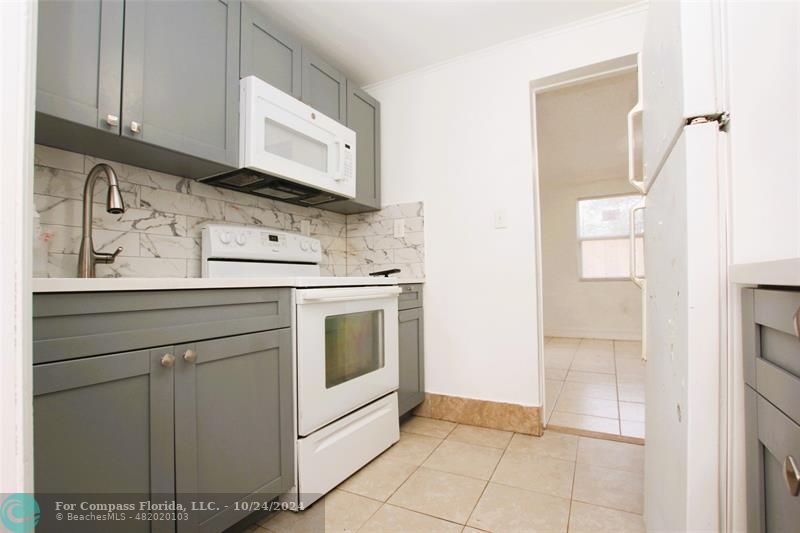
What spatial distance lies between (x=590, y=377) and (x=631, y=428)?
1190 millimetres

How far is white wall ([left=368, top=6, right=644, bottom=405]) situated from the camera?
2.09 m

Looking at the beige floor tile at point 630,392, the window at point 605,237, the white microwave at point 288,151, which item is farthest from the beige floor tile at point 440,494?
the window at point 605,237

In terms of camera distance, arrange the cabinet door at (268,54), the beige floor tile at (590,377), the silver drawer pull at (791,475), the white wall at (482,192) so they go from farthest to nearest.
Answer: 1. the beige floor tile at (590,377)
2. the white wall at (482,192)
3. the cabinet door at (268,54)
4. the silver drawer pull at (791,475)

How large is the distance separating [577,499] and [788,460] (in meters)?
1.33

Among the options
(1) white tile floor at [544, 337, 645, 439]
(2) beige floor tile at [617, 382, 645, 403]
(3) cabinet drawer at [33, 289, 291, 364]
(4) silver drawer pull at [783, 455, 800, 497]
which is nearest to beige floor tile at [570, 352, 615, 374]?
(1) white tile floor at [544, 337, 645, 439]

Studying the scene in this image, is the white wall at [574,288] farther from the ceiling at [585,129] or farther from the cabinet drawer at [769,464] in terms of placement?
the cabinet drawer at [769,464]

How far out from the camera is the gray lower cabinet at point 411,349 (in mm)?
2131

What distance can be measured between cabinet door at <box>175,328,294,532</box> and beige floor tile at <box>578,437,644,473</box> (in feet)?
4.68

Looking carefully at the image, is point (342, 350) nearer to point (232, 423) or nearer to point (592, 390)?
point (232, 423)

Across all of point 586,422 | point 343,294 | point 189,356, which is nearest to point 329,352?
point 343,294

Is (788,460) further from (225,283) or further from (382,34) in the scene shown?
(382,34)

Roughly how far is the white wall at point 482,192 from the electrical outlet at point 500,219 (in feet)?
0.08

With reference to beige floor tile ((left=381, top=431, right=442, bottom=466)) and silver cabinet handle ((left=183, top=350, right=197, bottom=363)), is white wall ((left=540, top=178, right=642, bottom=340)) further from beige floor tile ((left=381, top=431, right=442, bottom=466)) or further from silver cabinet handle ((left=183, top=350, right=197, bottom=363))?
silver cabinet handle ((left=183, top=350, right=197, bottom=363))

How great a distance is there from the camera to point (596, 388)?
2889mm
